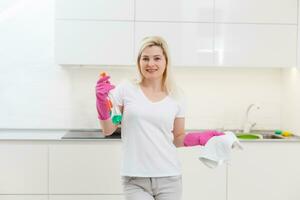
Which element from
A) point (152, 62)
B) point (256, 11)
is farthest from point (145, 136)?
point (256, 11)

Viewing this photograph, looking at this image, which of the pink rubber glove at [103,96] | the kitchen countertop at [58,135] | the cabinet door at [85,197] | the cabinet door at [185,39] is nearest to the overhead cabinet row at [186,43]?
the cabinet door at [185,39]

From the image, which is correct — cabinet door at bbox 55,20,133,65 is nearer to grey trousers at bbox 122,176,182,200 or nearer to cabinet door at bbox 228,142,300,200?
cabinet door at bbox 228,142,300,200

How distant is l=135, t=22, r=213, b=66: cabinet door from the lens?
3.11 metres

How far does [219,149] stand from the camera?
2.14m

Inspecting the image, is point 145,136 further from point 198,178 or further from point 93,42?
point 93,42

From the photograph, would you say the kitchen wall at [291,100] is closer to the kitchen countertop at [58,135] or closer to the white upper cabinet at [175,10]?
the kitchen countertop at [58,135]

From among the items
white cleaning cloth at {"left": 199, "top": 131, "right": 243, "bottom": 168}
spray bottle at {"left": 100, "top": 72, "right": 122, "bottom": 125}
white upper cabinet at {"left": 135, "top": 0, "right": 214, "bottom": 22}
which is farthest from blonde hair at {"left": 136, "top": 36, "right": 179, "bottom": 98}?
white upper cabinet at {"left": 135, "top": 0, "right": 214, "bottom": 22}

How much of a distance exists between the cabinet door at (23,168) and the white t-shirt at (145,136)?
109 cm

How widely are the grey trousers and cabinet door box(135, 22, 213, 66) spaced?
129cm

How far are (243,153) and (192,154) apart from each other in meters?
0.36

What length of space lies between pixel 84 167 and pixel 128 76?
2.97ft

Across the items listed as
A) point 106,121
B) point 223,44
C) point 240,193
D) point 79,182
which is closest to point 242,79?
point 223,44

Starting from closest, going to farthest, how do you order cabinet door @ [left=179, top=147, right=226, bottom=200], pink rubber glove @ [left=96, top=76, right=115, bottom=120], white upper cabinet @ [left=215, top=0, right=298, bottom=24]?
pink rubber glove @ [left=96, top=76, right=115, bottom=120] → cabinet door @ [left=179, top=147, right=226, bottom=200] → white upper cabinet @ [left=215, top=0, right=298, bottom=24]

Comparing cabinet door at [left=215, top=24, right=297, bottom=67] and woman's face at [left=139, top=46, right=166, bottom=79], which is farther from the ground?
cabinet door at [left=215, top=24, right=297, bottom=67]
